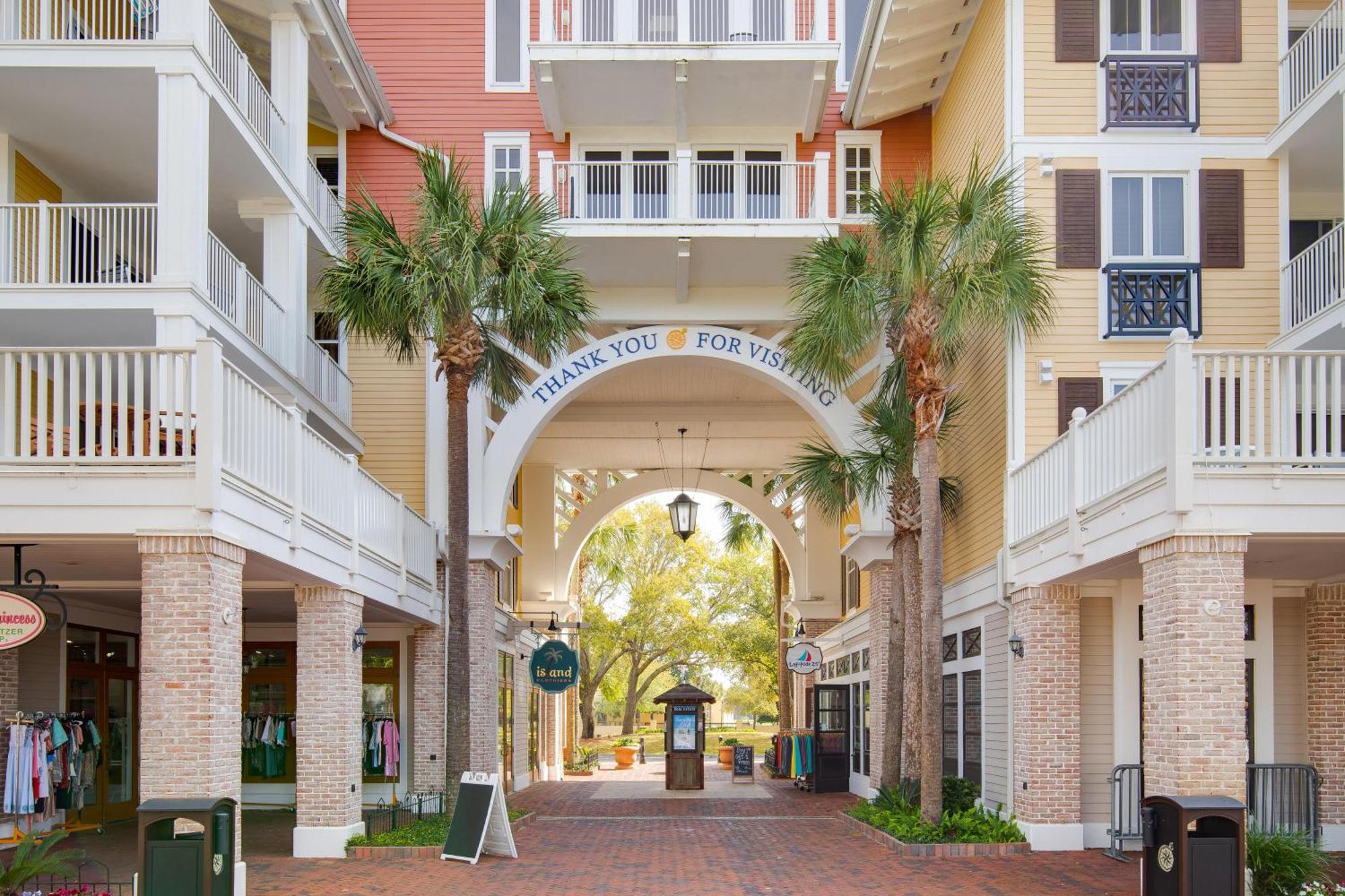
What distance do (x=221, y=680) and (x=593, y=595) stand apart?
4222 cm

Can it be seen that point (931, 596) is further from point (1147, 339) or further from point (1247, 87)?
point (1247, 87)

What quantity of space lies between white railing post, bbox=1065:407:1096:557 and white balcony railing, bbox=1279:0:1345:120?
207 inches

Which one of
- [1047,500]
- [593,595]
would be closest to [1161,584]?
[1047,500]

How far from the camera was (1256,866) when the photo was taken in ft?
39.5

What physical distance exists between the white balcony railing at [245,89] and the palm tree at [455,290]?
1702 millimetres

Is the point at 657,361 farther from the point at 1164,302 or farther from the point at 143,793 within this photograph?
the point at 143,793

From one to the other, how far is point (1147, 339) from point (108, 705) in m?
15.4

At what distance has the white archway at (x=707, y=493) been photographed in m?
36.1

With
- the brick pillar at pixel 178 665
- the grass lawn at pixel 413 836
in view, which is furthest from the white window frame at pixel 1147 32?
the grass lawn at pixel 413 836

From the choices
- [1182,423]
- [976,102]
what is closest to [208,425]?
[1182,423]

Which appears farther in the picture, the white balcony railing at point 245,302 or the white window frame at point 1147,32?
the white window frame at point 1147,32

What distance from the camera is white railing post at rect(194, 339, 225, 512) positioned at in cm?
1182

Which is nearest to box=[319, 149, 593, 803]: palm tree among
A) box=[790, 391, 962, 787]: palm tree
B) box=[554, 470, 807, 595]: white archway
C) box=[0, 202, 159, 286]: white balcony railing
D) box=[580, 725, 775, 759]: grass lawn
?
box=[0, 202, 159, 286]: white balcony railing

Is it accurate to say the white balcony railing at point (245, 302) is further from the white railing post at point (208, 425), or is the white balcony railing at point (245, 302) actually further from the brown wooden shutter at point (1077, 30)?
the brown wooden shutter at point (1077, 30)
